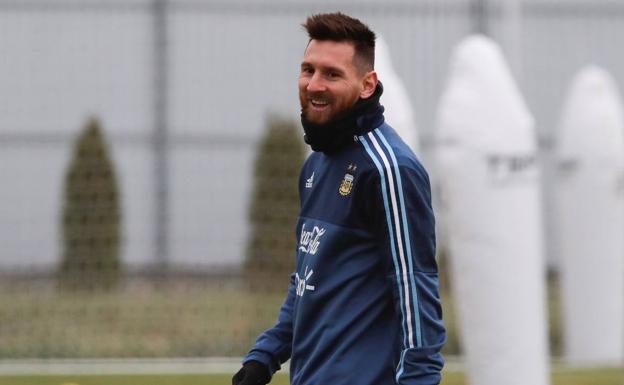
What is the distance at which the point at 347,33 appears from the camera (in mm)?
3865

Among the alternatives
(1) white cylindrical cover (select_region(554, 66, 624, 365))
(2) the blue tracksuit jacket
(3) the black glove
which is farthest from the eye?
(1) white cylindrical cover (select_region(554, 66, 624, 365))

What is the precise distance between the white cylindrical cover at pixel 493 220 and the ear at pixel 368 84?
4.88 m

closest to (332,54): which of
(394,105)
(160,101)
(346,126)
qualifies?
(346,126)

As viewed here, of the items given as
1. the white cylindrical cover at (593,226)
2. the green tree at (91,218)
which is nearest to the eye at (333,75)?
the white cylindrical cover at (593,226)

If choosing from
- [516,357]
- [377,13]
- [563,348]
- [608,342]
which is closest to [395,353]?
[516,357]

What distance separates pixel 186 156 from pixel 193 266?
200 cm

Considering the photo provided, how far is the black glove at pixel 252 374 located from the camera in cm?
429

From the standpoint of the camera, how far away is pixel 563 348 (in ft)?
41.2

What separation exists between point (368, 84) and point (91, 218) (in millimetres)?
10193

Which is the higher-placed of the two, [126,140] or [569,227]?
[126,140]

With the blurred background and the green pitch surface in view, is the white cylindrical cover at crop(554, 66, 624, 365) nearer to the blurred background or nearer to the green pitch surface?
the blurred background

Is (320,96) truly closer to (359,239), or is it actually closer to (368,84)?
(368,84)

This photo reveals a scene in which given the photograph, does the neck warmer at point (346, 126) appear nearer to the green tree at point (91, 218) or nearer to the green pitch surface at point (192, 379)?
the green pitch surface at point (192, 379)

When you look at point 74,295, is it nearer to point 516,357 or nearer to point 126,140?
point 126,140
